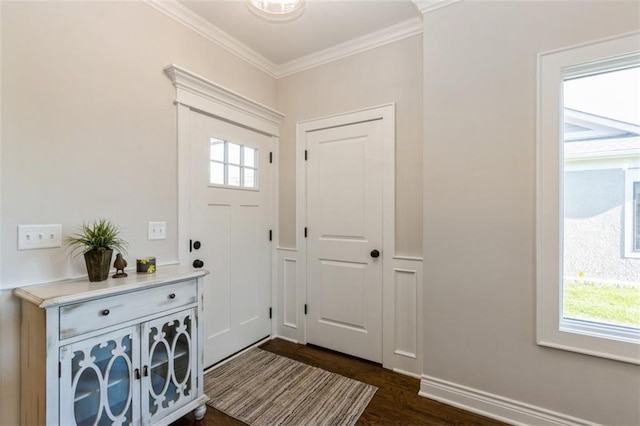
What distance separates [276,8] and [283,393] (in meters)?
2.39

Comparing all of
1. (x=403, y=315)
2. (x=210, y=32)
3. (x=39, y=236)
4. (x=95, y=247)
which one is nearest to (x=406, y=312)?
(x=403, y=315)

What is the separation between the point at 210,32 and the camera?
2.36 metres

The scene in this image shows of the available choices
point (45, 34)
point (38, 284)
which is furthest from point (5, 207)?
point (45, 34)

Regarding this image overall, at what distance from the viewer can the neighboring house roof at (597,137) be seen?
1.60 m

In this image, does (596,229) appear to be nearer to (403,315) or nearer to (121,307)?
(403,315)

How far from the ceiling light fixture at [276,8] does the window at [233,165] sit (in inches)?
42.7

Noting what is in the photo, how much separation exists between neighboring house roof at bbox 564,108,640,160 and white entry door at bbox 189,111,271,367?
231 centimetres

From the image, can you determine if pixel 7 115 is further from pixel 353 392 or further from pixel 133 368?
pixel 353 392

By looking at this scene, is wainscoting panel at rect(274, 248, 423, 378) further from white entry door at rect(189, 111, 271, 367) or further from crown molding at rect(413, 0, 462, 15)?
crown molding at rect(413, 0, 462, 15)

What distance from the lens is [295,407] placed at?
6.32 feet

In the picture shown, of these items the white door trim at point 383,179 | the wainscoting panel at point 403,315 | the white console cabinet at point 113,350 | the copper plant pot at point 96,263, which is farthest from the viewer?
the white door trim at point 383,179

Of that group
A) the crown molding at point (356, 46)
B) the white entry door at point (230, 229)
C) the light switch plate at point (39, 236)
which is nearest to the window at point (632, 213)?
the crown molding at point (356, 46)

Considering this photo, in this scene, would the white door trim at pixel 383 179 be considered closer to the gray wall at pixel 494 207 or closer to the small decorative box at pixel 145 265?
the gray wall at pixel 494 207

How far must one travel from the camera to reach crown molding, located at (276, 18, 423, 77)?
233 cm
